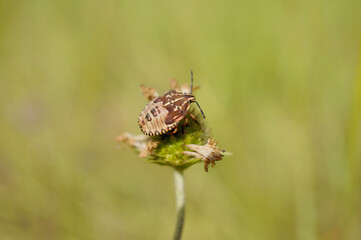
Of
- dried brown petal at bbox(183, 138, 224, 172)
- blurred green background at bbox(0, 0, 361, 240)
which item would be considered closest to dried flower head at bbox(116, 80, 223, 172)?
dried brown petal at bbox(183, 138, 224, 172)

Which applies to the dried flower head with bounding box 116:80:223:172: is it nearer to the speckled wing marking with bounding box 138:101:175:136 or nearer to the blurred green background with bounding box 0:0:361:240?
the speckled wing marking with bounding box 138:101:175:136

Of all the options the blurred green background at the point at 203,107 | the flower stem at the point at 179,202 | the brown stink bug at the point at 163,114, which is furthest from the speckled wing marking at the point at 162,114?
the blurred green background at the point at 203,107

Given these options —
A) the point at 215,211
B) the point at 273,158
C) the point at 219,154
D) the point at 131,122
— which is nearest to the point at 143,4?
the point at 131,122

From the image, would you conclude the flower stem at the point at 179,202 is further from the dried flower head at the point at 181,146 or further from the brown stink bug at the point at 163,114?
the brown stink bug at the point at 163,114

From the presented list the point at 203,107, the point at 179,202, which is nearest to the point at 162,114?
the point at 179,202

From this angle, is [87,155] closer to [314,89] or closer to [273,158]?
[273,158]

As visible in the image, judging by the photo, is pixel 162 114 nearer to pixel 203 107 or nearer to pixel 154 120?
pixel 154 120
